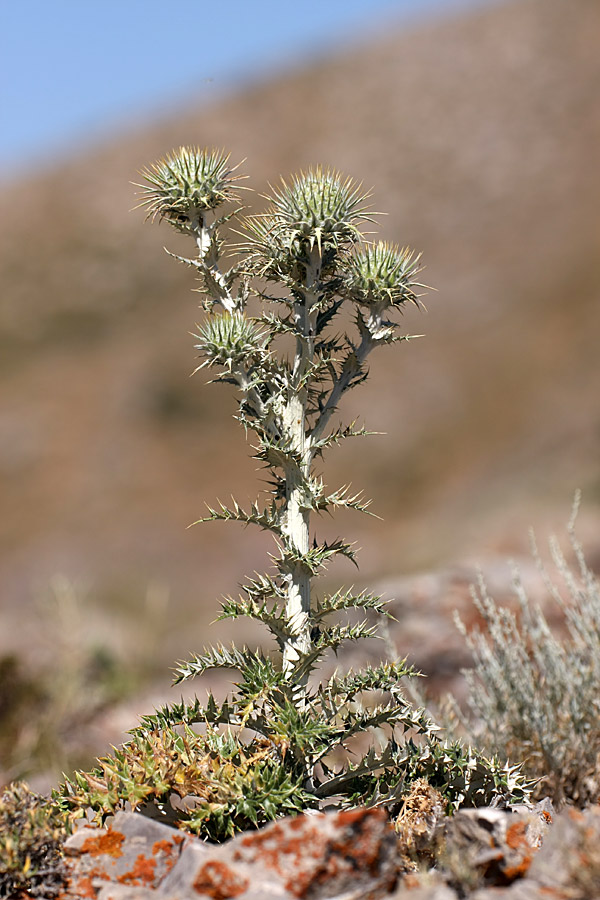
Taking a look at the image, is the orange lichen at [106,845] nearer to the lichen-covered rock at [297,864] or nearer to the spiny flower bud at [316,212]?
the lichen-covered rock at [297,864]

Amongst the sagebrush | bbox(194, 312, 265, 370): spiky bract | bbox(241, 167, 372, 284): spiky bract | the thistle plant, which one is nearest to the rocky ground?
the thistle plant

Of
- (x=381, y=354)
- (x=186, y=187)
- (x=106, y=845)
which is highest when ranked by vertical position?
(x=381, y=354)

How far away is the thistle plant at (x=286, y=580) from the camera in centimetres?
394

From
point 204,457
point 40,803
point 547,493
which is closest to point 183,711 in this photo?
point 40,803

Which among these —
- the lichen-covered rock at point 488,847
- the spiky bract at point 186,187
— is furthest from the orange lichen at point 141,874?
the spiky bract at point 186,187

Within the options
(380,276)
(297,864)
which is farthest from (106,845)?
(380,276)

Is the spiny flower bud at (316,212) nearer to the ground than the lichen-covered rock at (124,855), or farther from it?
farther from it

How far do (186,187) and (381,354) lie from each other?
3500cm

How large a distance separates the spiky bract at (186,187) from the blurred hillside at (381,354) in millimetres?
9558

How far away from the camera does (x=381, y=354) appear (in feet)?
128

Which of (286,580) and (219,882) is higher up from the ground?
(286,580)

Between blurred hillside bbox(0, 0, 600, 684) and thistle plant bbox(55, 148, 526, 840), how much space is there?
9103 millimetres

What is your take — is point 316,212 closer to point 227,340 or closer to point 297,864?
point 227,340

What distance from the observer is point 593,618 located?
18.7 feet
